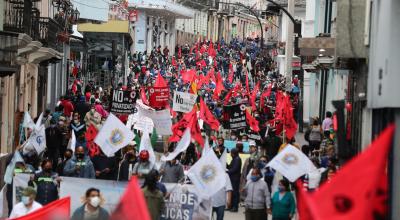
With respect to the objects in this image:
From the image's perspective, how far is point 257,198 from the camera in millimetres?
18203

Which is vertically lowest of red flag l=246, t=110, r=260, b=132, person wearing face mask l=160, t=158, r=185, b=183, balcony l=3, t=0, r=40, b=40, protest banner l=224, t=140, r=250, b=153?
protest banner l=224, t=140, r=250, b=153

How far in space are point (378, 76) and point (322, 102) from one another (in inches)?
852

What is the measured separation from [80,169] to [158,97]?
31.1ft

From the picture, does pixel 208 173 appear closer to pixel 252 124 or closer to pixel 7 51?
pixel 7 51

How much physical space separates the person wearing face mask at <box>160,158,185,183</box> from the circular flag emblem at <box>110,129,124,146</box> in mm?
1372

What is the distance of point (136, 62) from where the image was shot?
68.1 metres

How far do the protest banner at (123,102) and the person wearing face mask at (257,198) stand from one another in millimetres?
10417

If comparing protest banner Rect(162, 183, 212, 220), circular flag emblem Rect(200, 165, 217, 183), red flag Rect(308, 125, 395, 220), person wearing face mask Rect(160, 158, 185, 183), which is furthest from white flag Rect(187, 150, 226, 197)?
red flag Rect(308, 125, 395, 220)

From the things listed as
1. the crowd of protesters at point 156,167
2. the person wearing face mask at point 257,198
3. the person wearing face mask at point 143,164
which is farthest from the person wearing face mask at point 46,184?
the person wearing face mask at point 257,198

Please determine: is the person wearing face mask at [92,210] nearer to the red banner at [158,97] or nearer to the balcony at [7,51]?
the balcony at [7,51]

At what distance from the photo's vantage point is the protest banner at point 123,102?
1121 inches

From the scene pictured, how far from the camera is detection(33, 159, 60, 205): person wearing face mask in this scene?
59.6ft

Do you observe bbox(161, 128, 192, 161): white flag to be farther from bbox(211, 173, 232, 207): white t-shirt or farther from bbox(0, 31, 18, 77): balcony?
bbox(0, 31, 18, 77): balcony

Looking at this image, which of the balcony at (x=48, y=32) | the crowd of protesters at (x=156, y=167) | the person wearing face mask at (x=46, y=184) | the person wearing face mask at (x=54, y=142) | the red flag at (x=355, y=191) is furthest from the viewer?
the balcony at (x=48, y=32)
